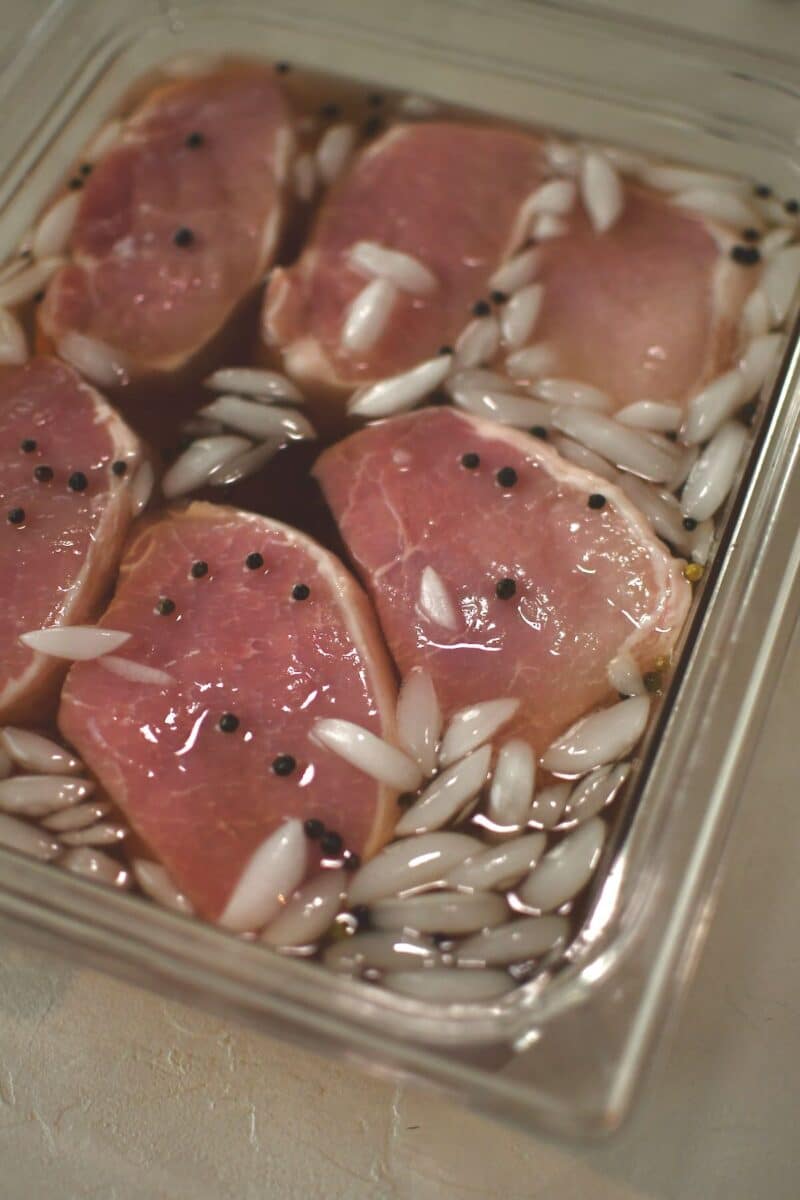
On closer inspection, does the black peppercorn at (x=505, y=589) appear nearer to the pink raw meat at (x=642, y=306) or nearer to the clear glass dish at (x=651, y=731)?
the clear glass dish at (x=651, y=731)

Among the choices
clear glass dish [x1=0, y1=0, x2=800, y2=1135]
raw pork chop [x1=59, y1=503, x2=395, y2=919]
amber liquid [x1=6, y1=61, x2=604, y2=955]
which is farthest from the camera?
amber liquid [x1=6, y1=61, x2=604, y2=955]

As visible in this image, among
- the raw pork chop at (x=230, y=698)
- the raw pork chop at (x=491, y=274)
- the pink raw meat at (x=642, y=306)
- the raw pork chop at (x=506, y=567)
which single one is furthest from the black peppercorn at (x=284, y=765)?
the pink raw meat at (x=642, y=306)

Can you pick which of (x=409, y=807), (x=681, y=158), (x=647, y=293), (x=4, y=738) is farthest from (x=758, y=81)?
(x=4, y=738)

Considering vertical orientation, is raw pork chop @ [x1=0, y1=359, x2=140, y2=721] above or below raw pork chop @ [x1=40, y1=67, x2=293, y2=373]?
below

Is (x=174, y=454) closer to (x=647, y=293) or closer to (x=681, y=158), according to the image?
(x=647, y=293)

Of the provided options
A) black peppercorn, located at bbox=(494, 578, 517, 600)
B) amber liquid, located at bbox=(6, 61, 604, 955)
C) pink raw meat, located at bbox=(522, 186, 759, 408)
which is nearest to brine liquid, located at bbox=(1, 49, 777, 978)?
amber liquid, located at bbox=(6, 61, 604, 955)

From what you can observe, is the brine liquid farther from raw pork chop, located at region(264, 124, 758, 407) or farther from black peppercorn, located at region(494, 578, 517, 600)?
black peppercorn, located at region(494, 578, 517, 600)
